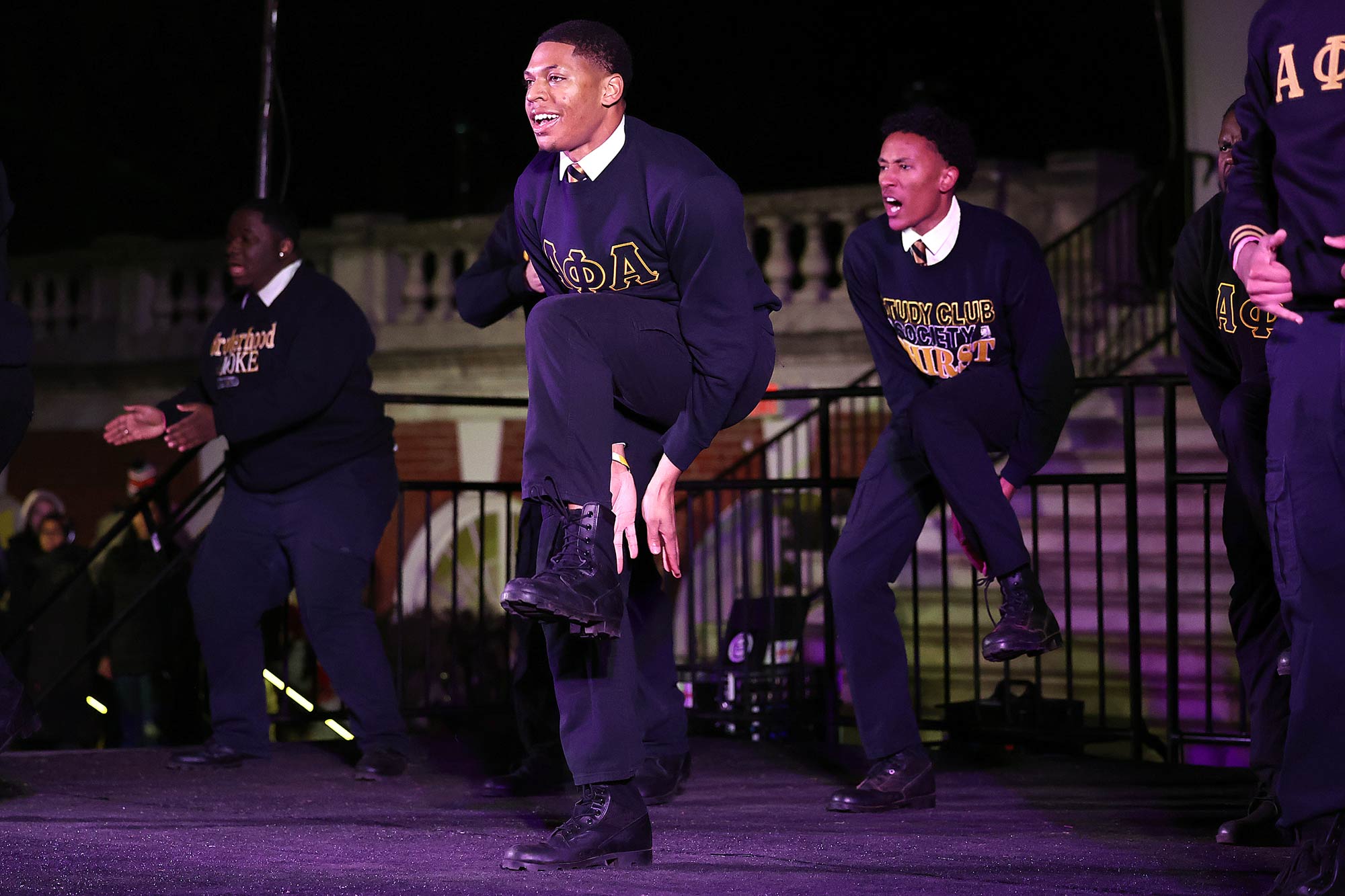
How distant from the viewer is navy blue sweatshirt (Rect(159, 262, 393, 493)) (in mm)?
5086

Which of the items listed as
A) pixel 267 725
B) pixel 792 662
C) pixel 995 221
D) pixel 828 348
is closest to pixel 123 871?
pixel 267 725

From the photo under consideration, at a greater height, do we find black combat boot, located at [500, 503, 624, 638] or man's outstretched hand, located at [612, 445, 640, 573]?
man's outstretched hand, located at [612, 445, 640, 573]

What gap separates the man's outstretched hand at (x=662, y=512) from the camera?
3178 millimetres

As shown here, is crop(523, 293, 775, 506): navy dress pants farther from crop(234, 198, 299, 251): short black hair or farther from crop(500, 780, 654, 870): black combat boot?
crop(234, 198, 299, 251): short black hair

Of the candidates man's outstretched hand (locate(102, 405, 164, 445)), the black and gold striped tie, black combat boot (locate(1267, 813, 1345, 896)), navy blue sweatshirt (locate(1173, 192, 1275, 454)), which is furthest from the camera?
man's outstretched hand (locate(102, 405, 164, 445))

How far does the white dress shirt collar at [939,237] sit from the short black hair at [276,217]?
7.01 feet

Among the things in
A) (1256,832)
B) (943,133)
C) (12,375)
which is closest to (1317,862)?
(1256,832)

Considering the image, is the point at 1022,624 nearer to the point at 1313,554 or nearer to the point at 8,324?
the point at 1313,554

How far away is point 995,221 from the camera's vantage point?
429 centimetres

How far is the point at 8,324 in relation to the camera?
3.87 m

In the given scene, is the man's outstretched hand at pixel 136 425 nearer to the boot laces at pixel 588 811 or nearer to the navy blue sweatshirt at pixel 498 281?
the navy blue sweatshirt at pixel 498 281

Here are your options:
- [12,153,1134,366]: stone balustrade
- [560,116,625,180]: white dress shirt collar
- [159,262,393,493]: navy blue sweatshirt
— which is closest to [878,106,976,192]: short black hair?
[560,116,625,180]: white dress shirt collar

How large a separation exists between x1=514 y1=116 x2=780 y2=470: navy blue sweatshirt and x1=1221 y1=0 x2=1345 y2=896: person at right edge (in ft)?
3.11

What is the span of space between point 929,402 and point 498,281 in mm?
1254
